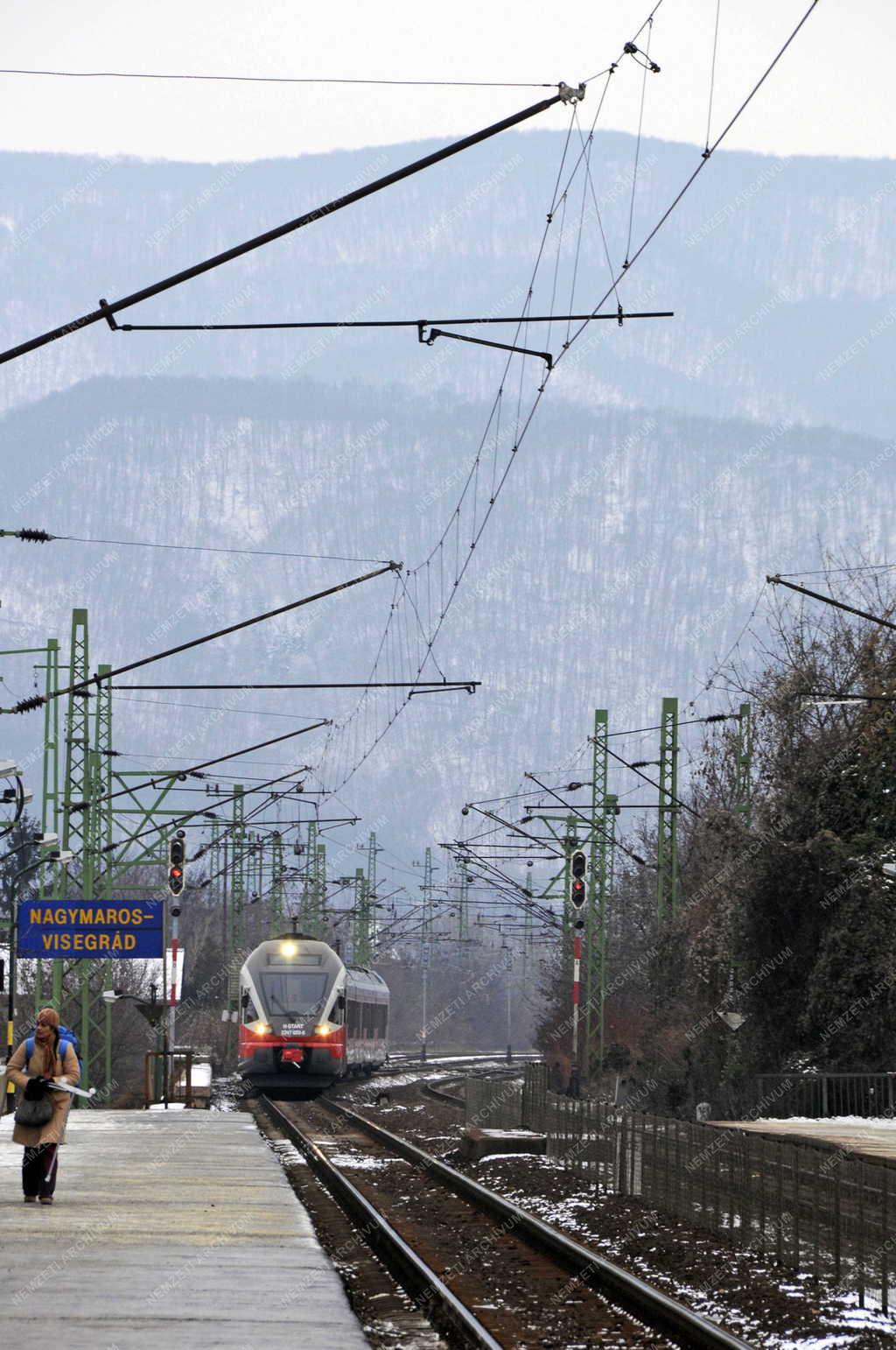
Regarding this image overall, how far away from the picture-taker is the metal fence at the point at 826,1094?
3247 centimetres

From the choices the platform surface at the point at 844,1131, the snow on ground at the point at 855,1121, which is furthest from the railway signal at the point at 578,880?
the platform surface at the point at 844,1131

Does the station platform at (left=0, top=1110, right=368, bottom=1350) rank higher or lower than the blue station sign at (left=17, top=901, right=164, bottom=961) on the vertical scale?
lower

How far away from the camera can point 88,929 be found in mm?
38000

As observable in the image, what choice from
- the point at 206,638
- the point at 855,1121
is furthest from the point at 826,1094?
the point at 206,638

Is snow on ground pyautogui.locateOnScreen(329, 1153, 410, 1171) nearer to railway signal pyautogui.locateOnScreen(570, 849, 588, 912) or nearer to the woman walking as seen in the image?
railway signal pyautogui.locateOnScreen(570, 849, 588, 912)

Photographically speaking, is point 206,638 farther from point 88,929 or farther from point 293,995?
point 293,995

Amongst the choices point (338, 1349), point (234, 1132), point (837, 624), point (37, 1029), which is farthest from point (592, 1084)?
point (338, 1349)

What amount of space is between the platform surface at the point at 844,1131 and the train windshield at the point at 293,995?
20.8 metres

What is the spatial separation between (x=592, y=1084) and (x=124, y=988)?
33.9 metres

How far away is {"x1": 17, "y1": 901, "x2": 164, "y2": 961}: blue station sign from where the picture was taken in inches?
1486

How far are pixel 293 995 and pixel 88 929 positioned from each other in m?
12.8

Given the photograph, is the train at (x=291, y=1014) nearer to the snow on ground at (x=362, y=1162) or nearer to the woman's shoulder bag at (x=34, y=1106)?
the snow on ground at (x=362, y=1162)

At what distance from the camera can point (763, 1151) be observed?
1689cm

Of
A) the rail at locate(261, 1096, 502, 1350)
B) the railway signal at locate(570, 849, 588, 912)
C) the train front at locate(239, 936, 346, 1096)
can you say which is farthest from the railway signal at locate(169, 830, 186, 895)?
the train front at locate(239, 936, 346, 1096)
